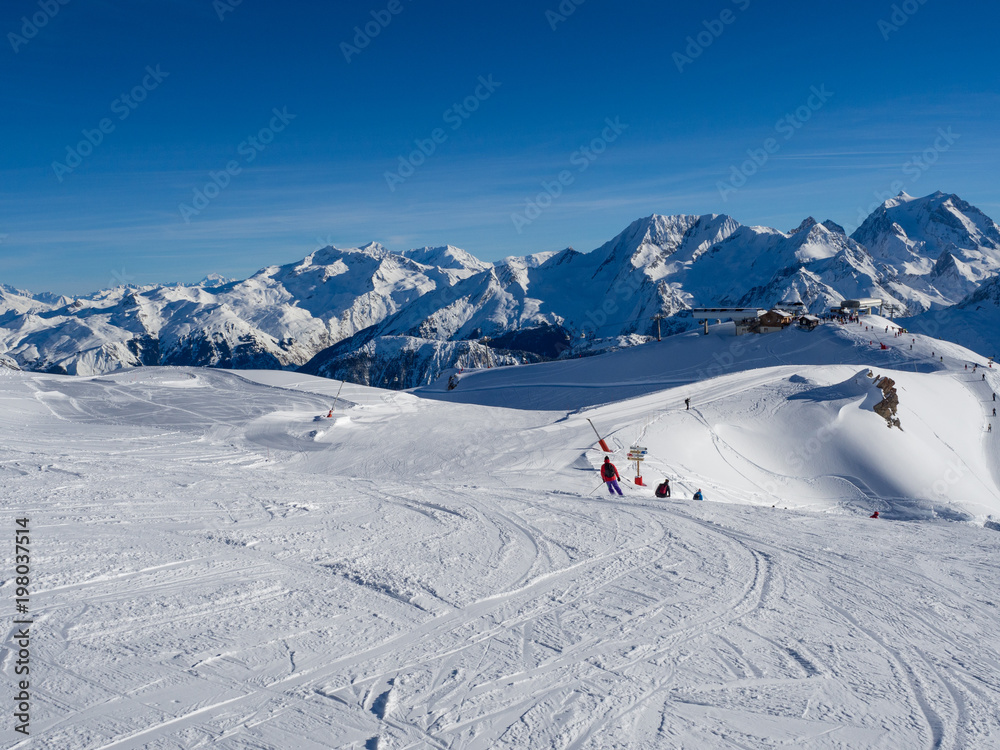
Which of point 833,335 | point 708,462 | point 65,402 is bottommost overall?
point 708,462

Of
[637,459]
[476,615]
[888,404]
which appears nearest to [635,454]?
[637,459]

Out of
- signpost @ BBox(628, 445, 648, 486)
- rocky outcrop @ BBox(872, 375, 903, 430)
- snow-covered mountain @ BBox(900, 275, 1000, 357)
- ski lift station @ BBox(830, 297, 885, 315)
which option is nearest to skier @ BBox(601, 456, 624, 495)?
signpost @ BBox(628, 445, 648, 486)

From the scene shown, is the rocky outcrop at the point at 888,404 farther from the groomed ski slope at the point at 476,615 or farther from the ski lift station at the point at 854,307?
the ski lift station at the point at 854,307

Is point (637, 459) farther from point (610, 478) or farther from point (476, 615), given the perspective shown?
point (476, 615)

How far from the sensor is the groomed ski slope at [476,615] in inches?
208

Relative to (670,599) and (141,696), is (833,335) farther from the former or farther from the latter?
(141,696)

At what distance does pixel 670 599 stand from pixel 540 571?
1.89 metres

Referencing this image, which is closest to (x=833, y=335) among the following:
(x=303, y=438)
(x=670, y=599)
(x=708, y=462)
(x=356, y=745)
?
(x=708, y=462)

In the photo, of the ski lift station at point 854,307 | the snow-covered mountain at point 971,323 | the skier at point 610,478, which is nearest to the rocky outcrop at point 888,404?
the skier at point 610,478

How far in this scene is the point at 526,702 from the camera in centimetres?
555

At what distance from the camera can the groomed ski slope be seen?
528cm

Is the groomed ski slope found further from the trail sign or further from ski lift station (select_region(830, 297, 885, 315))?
ski lift station (select_region(830, 297, 885, 315))

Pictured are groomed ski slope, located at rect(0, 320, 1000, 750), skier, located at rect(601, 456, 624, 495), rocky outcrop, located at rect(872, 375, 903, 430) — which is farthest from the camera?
rocky outcrop, located at rect(872, 375, 903, 430)

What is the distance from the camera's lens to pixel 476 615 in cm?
729
